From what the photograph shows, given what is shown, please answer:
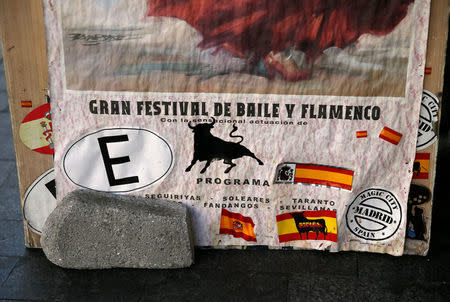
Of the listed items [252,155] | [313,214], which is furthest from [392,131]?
[252,155]

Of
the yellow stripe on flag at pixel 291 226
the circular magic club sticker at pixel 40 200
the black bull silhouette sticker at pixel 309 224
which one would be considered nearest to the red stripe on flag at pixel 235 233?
the yellow stripe on flag at pixel 291 226

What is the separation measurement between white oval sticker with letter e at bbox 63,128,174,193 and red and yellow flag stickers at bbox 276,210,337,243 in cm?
87

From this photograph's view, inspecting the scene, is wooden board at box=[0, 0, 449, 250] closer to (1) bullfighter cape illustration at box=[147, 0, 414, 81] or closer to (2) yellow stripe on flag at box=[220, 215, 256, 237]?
(1) bullfighter cape illustration at box=[147, 0, 414, 81]

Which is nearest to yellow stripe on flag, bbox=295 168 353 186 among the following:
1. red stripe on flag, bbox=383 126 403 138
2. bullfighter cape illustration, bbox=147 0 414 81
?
red stripe on flag, bbox=383 126 403 138

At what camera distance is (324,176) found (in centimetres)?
378

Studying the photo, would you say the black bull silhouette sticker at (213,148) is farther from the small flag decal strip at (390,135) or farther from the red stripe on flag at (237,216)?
the small flag decal strip at (390,135)

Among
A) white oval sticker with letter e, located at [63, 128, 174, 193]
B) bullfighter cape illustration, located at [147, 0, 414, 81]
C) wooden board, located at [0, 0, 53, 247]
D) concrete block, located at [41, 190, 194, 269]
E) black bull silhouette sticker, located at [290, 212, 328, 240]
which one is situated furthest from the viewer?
black bull silhouette sticker, located at [290, 212, 328, 240]

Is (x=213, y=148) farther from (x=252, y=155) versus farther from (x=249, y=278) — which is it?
(x=249, y=278)

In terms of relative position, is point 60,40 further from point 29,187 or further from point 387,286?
point 387,286

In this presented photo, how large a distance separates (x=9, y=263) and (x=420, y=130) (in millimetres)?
2858

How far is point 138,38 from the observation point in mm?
3543

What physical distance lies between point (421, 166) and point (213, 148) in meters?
1.35

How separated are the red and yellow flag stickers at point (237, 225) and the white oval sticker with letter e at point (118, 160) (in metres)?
0.51

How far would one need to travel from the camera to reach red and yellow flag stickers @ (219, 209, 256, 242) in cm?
391
